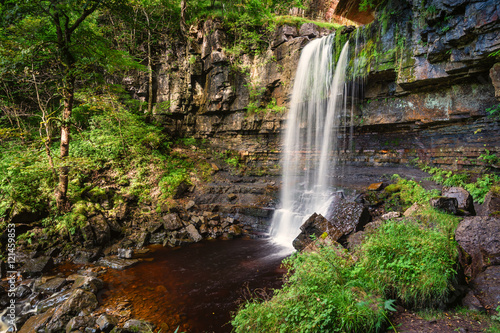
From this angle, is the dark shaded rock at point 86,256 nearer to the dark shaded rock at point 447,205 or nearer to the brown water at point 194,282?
the brown water at point 194,282

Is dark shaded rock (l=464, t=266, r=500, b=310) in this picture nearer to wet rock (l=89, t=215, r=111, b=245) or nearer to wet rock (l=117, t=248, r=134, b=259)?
wet rock (l=117, t=248, r=134, b=259)

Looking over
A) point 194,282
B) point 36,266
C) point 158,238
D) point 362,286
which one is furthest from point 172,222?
point 362,286

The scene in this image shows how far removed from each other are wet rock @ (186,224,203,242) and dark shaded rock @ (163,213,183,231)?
0.38m

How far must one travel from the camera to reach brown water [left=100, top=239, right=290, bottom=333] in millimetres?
4516

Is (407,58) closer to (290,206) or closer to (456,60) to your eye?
(456,60)

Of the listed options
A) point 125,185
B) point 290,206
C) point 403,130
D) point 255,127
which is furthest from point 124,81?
point 403,130

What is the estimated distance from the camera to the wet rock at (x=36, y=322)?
4012 millimetres

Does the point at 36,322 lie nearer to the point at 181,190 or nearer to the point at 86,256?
the point at 86,256

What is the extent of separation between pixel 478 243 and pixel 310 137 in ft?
29.3

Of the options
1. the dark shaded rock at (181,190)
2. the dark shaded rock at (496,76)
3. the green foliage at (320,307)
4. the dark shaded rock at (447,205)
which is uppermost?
the dark shaded rock at (496,76)

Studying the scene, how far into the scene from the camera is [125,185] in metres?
10.7

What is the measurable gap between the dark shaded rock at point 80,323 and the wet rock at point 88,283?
3.87ft

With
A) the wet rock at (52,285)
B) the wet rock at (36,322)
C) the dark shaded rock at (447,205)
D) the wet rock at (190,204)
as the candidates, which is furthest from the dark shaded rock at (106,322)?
the dark shaded rock at (447,205)

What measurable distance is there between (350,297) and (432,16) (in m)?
8.61
